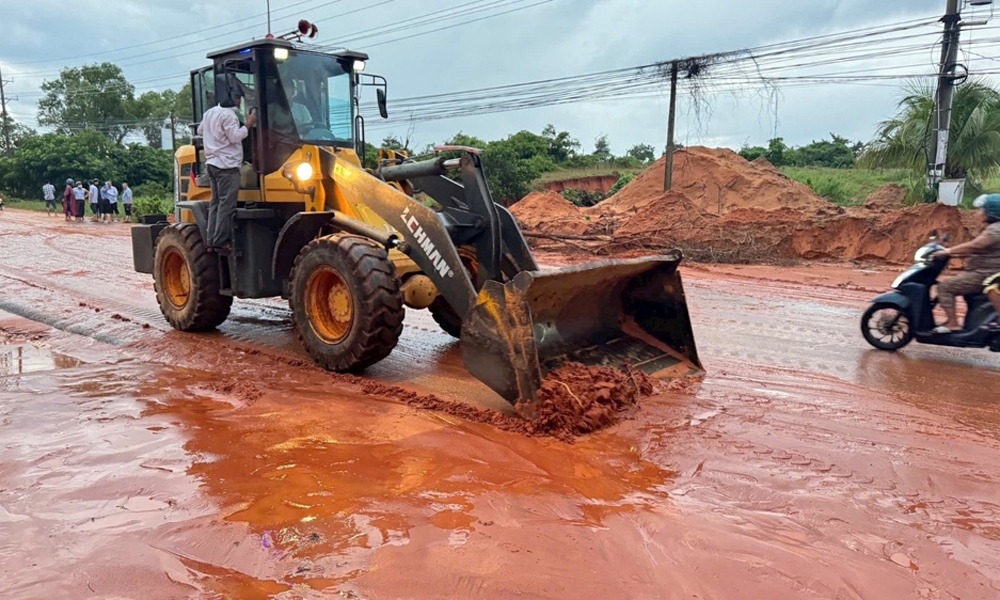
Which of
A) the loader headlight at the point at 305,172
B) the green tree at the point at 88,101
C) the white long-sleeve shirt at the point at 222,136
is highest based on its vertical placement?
the green tree at the point at 88,101

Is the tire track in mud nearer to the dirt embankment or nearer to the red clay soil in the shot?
the red clay soil

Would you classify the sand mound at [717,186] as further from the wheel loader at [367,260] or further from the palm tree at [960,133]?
the wheel loader at [367,260]

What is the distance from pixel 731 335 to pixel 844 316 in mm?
2178

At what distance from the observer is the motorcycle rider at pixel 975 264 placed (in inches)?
269

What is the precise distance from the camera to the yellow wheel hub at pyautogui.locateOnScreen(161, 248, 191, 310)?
799 centimetres

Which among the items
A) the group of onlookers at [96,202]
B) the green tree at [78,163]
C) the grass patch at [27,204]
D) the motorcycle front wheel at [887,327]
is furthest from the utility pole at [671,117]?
the green tree at [78,163]

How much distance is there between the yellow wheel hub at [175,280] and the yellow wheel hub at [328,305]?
251 centimetres

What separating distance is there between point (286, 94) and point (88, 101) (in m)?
68.3

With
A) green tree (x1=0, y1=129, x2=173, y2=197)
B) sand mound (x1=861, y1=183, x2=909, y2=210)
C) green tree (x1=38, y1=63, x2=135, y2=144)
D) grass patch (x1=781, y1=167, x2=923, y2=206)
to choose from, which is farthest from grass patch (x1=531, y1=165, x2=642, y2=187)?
green tree (x1=38, y1=63, x2=135, y2=144)

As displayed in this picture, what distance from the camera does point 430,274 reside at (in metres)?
5.79

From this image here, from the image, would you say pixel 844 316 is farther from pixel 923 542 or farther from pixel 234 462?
pixel 234 462

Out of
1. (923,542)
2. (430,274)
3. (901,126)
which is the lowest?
(923,542)

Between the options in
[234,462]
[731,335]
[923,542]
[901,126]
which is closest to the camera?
[923,542]

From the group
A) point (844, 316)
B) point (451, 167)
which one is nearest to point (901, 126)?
point (844, 316)
